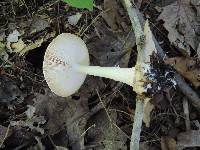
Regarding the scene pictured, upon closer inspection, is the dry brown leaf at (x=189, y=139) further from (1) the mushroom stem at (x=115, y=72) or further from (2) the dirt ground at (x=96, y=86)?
(1) the mushroom stem at (x=115, y=72)

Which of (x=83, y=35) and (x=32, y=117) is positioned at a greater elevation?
(x=83, y=35)

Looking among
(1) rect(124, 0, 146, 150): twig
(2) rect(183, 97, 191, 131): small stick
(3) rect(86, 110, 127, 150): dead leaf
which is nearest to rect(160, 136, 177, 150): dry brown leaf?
(2) rect(183, 97, 191, 131): small stick

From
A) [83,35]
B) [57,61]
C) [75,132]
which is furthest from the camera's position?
[83,35]

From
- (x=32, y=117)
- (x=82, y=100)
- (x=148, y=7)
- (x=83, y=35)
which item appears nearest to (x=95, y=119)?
(x=82, y=100)

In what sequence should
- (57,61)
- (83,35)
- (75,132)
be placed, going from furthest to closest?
(83,35), (75,132), (57,61)

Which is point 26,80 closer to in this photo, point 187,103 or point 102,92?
point 102,92
